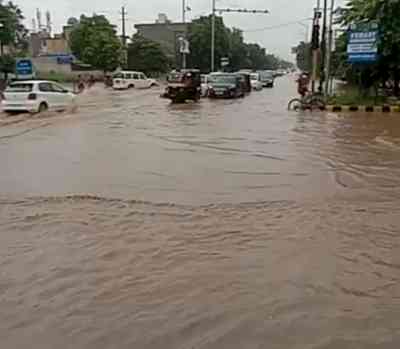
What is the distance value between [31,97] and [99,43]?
3872 centimetres

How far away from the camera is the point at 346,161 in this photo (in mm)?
11297

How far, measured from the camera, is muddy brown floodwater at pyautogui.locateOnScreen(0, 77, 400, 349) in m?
4.06

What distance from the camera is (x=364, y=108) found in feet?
79.6

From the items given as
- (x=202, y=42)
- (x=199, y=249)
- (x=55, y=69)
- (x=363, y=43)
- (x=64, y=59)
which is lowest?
(x=55, y=69)

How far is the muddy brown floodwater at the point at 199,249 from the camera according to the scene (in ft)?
13.3

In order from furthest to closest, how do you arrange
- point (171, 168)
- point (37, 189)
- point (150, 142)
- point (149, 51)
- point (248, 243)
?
point (149, 51)
point (150, 142)
point (171, 168)
point (37, 189)
point (248, 243)

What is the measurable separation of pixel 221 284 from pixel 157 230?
170 centimetres

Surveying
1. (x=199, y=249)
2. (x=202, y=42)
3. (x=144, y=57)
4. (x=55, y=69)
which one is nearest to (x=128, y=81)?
(x=55, y=69)

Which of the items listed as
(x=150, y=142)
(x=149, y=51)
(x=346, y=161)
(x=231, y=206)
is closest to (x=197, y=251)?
(x=231, y=206)

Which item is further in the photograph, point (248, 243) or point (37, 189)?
point (37, 189)

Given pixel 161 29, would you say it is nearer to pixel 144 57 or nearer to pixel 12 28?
pixel 144 57

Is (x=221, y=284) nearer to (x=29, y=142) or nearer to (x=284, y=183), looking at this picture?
(x=284, y=183)

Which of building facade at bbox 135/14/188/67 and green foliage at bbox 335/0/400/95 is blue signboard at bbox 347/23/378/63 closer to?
green foliage at bbox 335/0/400/95

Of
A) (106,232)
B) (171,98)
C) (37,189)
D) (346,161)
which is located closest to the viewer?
(106,232)
